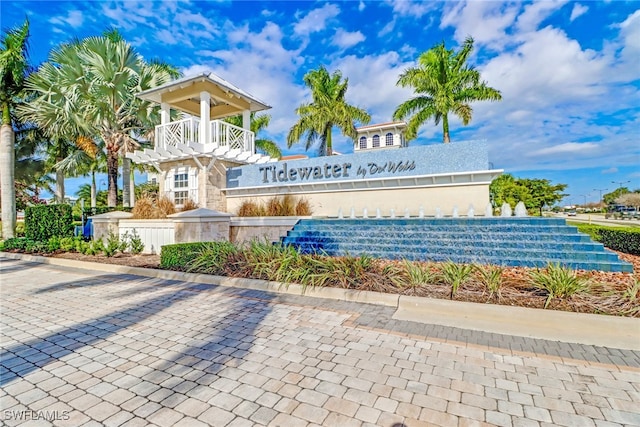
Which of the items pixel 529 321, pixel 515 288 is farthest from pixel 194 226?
pixel 529 321

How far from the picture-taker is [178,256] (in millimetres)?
7934

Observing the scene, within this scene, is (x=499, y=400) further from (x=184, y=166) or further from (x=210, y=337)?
(x=184, y=166)

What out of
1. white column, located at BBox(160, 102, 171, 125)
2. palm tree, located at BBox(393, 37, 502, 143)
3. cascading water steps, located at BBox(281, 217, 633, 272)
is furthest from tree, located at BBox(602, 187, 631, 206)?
white column, located at BBox(160, 102, 171, 125)

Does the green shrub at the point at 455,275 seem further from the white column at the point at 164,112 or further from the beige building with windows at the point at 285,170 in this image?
the white column at the point at 164,112

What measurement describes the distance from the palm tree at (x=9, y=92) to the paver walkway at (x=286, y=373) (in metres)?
13.6

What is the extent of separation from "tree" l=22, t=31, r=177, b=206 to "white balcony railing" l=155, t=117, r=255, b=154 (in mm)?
2299

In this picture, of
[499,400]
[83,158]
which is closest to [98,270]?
[499,400]

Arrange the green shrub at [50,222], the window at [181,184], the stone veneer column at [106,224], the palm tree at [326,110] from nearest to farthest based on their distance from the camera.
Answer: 1. the stone veneer column at [106,224]
2. the green shrub at [50,222]
3. the window at [181,184]
4. the palm tree at [326,110]

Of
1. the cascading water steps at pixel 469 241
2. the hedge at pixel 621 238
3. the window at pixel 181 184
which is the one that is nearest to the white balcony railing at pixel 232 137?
the window at pixel 181 184

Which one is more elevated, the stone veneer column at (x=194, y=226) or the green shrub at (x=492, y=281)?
the stone veneer column at (x=194, y=226)

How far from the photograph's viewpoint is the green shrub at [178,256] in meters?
7.86

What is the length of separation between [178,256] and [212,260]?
1.05 meters

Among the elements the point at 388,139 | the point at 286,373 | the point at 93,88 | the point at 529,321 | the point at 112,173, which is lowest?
the point at 286,373

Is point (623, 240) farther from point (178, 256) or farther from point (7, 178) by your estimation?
point (7, 178)
